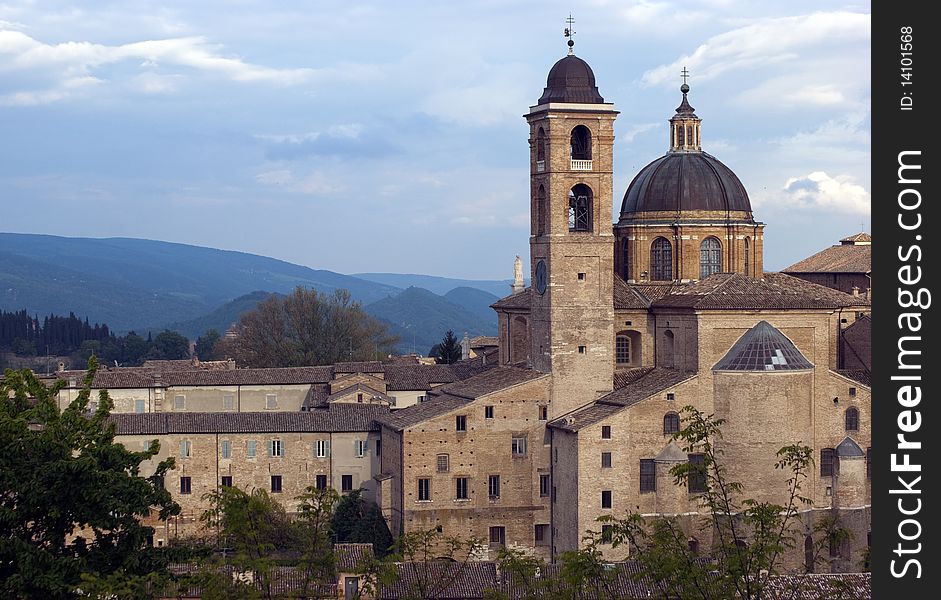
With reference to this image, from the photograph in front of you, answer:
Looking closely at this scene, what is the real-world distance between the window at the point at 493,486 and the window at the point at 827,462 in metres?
10.3

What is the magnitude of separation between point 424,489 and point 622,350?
8828mm

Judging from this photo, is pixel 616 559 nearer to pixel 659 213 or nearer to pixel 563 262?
pixel 563 262

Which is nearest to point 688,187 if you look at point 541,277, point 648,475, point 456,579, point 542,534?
→ point 541,277

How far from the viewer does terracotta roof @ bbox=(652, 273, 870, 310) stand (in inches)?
1847

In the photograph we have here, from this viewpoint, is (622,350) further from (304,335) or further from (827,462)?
(304,335)

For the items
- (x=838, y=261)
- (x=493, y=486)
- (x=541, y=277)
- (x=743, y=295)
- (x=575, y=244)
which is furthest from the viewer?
(x=838, y=261)

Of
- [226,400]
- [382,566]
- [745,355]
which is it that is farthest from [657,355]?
[382,566]

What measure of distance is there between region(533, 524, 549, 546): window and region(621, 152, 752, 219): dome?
13.2m

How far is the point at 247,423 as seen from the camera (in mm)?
51812

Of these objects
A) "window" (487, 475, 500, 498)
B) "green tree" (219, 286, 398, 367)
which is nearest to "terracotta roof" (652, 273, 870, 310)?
"window" (487, 475, 500, 498)

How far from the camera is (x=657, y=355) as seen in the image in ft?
164

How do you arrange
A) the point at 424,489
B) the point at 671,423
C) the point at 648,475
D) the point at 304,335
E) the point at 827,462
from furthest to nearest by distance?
the point at 304,335 < the point at 424,489 < the point at 827,462 < the point at 671,423 < the point at 648,475

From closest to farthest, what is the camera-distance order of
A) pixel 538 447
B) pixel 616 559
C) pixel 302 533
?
pixel 302 533, pixel 616 559, pixel 538 447
